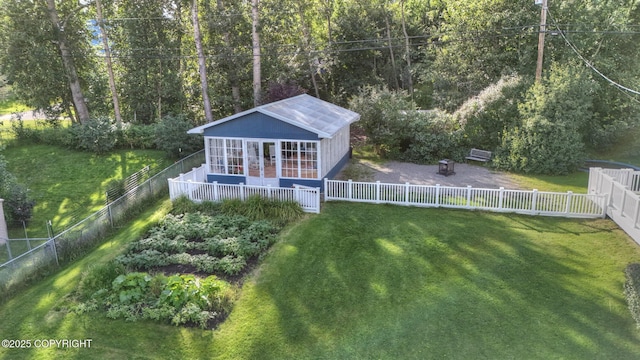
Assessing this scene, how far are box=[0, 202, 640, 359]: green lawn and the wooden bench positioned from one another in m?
7.19

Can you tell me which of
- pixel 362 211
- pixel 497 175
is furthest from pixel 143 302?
pixel 497 175

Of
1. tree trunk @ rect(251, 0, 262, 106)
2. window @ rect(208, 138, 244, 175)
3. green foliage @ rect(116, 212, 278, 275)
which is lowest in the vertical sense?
green foliage @ rect(116, 212, 278, 275)

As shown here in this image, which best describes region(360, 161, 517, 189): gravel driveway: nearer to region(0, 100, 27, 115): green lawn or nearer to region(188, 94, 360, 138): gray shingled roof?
region(188, 94, 360, 138): gray shingled roof

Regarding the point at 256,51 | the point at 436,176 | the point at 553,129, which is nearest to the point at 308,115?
the point at 436,176

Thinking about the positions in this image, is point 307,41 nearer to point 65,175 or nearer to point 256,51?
point 256,51

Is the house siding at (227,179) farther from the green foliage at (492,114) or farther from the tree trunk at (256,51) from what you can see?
the green foliage at (492,114)

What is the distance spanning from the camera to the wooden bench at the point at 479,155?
62.2ft

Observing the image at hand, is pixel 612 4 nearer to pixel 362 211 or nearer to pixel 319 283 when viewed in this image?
pixel 362 211

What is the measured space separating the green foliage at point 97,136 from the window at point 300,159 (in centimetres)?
1135

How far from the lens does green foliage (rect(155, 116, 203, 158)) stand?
777 inches

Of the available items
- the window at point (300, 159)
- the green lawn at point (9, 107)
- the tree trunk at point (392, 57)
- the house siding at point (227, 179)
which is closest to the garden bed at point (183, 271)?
the house siding at point (227, 179)

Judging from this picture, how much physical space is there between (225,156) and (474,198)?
8.98 m

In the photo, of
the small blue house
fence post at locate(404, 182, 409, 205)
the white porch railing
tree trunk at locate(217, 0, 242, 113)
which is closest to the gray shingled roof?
the small blue house

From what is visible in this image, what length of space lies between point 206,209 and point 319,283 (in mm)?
5662
